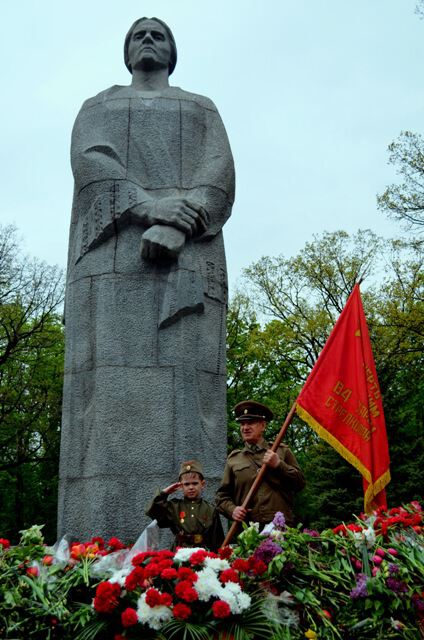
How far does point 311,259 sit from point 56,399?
1133 cm

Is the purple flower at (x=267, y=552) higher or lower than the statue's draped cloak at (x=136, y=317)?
lower

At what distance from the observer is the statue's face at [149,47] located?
352 inches

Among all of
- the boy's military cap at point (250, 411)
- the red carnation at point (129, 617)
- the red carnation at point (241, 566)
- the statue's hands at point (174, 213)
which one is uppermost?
the statue's hands at point (174, 213)

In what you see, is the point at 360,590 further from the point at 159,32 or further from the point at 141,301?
the point at 159,32

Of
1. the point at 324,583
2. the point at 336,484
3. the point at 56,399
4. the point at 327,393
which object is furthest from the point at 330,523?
the point at 324,583

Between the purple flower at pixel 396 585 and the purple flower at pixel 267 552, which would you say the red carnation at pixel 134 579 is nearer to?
the purple flower at pixel 267 552

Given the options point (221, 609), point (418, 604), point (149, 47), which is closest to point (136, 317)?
point (149, 47)

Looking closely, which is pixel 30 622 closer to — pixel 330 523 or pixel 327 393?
pixel 327 393

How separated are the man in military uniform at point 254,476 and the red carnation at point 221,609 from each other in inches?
59.2

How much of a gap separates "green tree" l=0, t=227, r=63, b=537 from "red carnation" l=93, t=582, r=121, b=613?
19562mm

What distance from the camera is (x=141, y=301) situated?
7719 mm

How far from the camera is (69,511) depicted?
727 cm

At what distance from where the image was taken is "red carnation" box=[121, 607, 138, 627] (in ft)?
13.1

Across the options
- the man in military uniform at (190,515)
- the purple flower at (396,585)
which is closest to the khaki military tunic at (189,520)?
the man in military uniform at (190,515)
